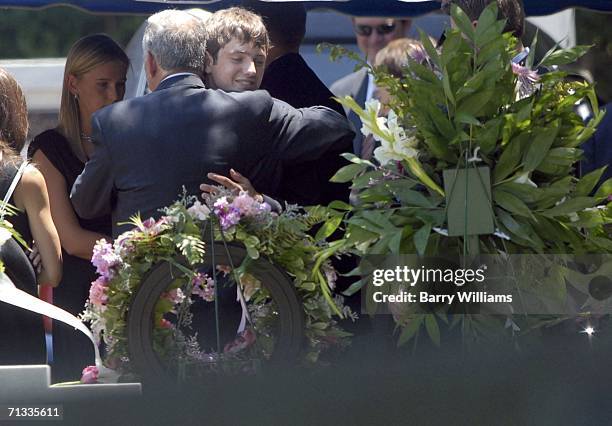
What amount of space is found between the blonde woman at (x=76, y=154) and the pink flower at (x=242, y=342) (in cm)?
53

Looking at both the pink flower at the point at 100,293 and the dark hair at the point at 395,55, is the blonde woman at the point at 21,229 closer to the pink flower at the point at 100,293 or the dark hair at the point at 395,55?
the pink flower at the point at 100,293

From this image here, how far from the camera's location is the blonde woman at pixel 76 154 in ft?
10.9

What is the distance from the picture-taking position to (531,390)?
2795mm

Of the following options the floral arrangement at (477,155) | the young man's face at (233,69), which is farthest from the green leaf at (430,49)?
the young man's face at (233,69)

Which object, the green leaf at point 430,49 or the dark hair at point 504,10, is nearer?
the green leaf at point 430,49

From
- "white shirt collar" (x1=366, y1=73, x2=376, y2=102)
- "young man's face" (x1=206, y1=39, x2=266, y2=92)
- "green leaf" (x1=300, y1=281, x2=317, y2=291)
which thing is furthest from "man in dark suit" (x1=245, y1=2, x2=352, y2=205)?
"green leaf" (x1=300, y1=281, x2=317, y2=291)

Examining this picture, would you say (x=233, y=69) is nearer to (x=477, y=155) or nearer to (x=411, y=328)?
(x=477, y=155)

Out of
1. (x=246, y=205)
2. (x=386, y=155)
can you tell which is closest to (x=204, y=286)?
(x=246, y=205)

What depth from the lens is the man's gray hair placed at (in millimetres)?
3148

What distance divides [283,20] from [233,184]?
739 millimetres

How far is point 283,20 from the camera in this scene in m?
3.47

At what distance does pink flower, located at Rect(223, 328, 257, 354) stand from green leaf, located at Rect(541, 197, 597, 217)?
81 centimetres

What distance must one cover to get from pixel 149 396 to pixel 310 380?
16.0 inches

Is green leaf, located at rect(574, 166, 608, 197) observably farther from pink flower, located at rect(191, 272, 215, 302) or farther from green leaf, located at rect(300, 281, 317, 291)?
pink flower, located at rect(191, 272, 215, 302)
